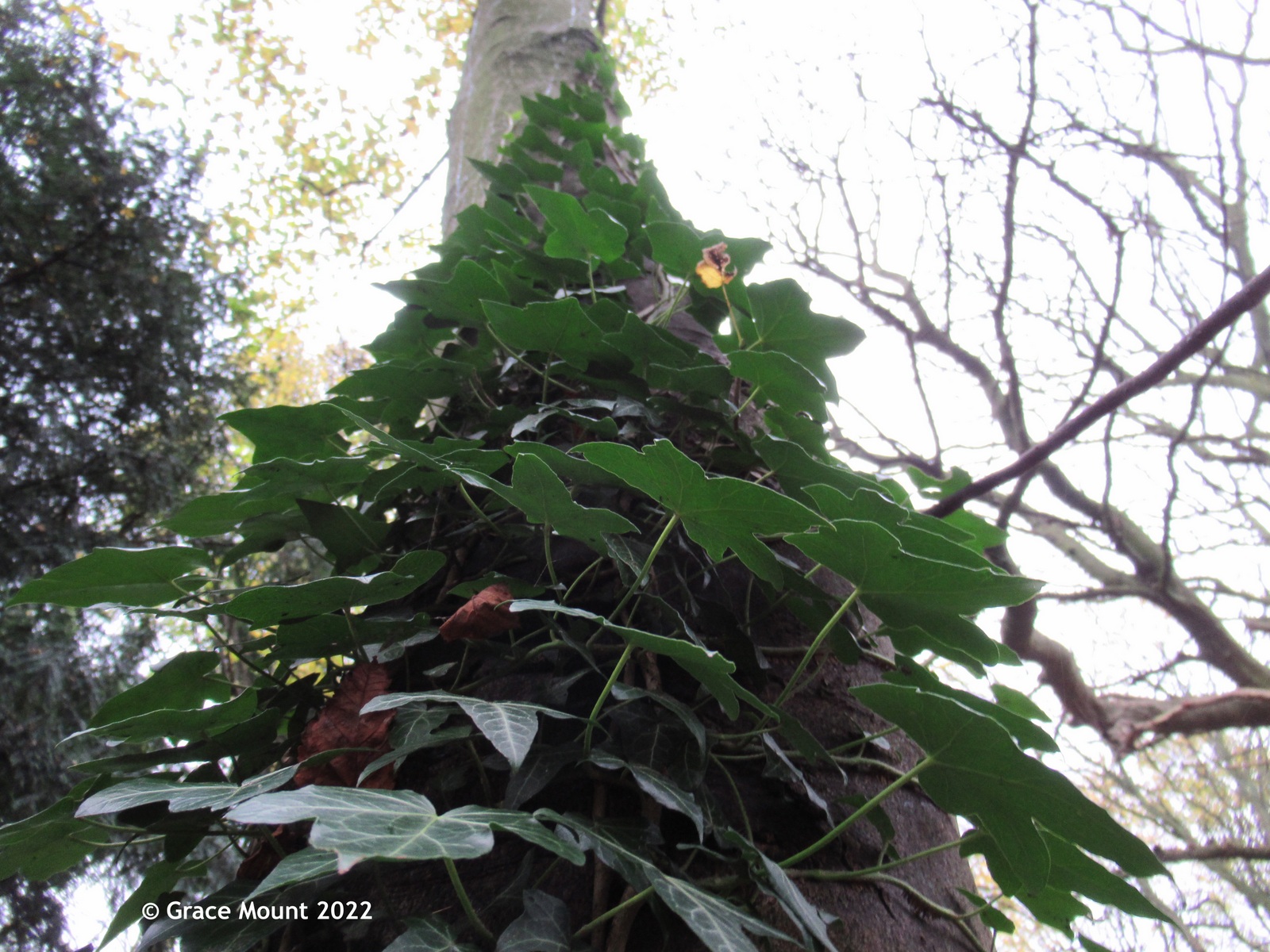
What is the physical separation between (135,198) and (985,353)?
13.7 feet

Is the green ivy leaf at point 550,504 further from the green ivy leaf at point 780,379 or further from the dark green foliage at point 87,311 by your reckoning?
the dark green foliage at point 87,311

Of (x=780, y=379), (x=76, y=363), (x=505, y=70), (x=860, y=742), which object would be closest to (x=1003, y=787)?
(x=860, y=742)

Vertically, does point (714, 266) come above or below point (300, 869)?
above

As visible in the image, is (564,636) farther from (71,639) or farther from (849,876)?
(71,639)

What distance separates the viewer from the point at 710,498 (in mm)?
694

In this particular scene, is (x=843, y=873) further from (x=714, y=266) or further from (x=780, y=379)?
(x=714, y=266)

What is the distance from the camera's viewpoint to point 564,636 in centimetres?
77

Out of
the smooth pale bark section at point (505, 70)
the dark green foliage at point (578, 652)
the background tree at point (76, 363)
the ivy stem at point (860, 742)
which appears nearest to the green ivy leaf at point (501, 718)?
the dark green foliage at point (578, 652)

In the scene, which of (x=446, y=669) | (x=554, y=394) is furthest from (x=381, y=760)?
(x=554, y=394)

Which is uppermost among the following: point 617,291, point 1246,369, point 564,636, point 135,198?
point 1246,369

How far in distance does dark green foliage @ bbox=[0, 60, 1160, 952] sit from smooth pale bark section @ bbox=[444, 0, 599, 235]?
1.14m

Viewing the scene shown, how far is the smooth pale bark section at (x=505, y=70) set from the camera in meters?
2.16

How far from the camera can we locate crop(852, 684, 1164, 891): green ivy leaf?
1.92ft

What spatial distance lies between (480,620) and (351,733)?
0.58 feet
